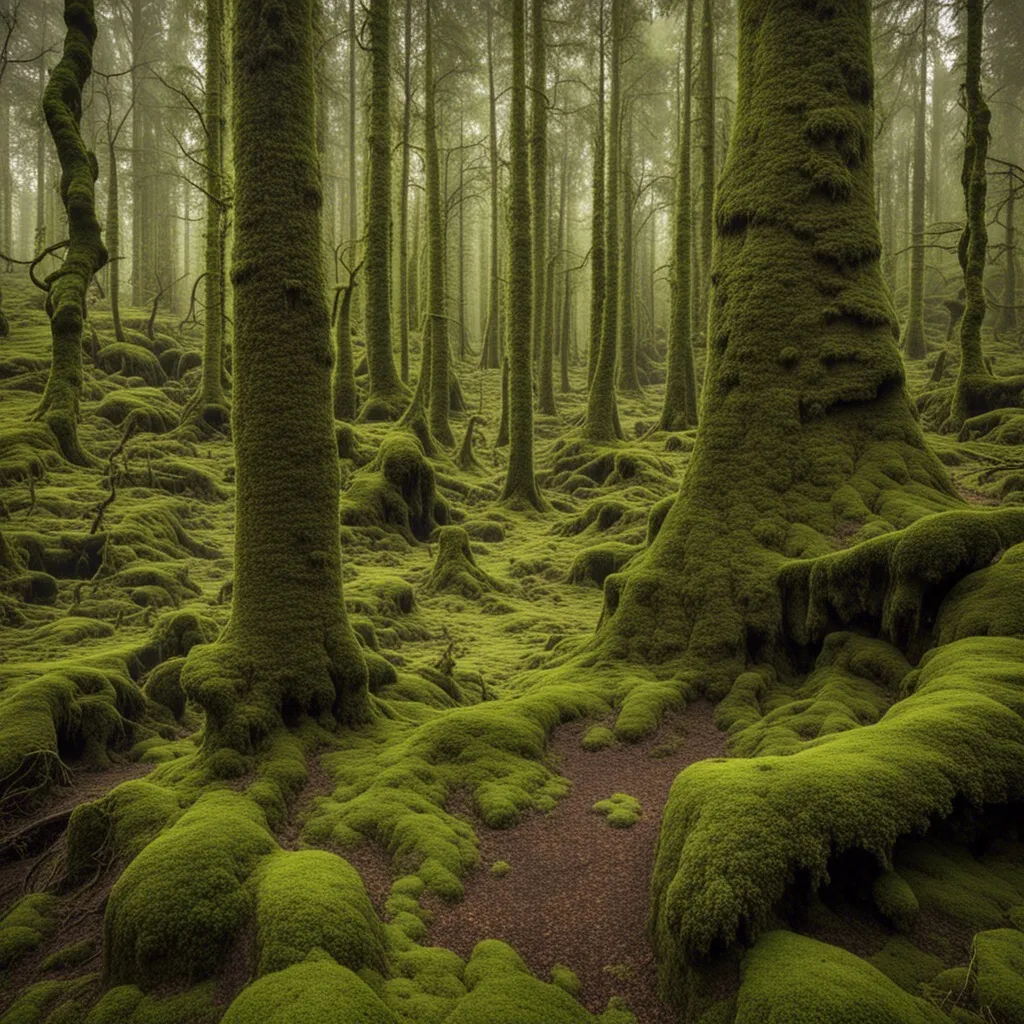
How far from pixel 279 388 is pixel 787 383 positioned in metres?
5.03

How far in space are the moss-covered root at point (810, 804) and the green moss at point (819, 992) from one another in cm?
24

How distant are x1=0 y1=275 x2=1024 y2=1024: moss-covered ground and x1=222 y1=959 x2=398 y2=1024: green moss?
0.5 inches

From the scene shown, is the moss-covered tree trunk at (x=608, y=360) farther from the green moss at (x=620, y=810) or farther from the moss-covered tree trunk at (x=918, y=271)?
the green moss at (x=620, y=810)

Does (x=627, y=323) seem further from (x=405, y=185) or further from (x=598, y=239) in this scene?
(x=405, y=185)

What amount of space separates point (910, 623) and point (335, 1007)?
4.76m

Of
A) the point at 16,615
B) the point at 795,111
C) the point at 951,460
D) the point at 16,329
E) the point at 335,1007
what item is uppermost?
the point at 16,329

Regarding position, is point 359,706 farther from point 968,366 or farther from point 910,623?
point 968,366

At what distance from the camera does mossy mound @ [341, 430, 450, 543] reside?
46.1 ft

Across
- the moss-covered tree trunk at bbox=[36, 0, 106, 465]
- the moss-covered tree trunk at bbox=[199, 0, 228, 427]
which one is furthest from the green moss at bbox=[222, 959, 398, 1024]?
the moss-covered tree trunk at bbox=[199, 0, 228, 427]

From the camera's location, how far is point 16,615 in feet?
29.7

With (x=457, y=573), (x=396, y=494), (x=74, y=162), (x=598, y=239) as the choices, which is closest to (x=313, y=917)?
(x=74, y=162)

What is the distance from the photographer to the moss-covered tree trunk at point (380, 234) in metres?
17.1

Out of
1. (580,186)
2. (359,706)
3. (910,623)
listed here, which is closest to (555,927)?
(359,706)

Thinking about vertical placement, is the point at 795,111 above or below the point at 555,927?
above
